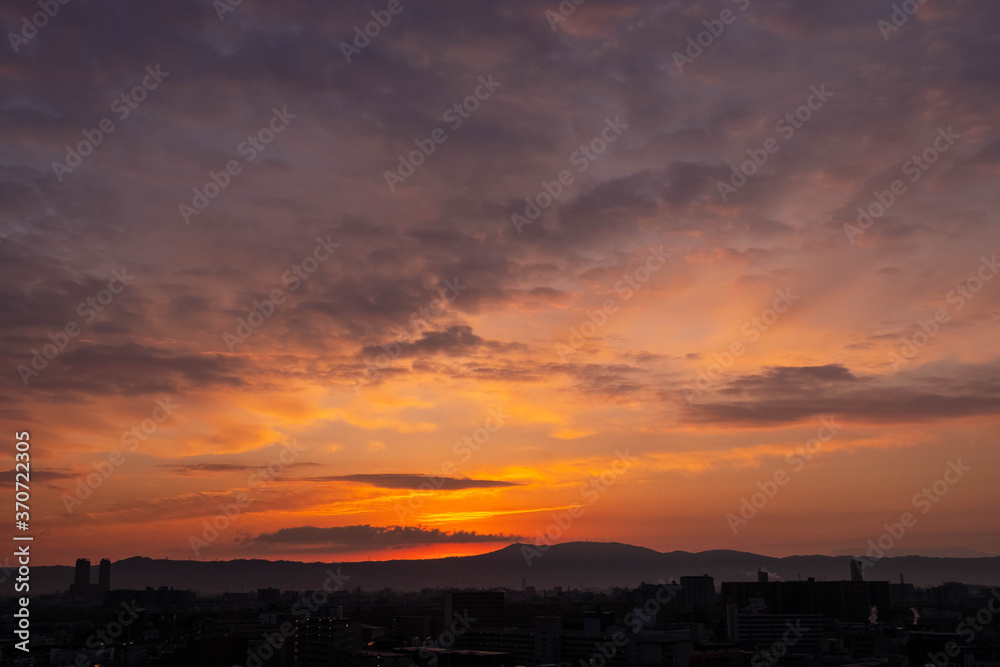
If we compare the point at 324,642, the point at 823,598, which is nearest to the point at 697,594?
the point at 823,598

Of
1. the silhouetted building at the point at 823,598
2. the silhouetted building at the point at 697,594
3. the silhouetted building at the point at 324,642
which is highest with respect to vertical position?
the silhouetted building at the point at 324,642

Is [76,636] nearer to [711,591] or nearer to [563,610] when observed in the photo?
[563,610]

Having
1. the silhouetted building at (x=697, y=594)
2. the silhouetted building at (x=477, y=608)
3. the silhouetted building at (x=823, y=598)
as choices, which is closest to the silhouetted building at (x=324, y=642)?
the silhouetted building at (x=477, y=608)

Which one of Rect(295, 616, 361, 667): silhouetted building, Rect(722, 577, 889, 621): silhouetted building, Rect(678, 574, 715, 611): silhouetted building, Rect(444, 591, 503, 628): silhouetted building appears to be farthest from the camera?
Rect(678, 574, 715, 611): silhouetted building

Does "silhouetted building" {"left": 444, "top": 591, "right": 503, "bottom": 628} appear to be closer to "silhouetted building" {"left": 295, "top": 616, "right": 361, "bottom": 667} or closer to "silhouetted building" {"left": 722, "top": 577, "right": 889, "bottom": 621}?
"silhouetted building" {"left": 722, "top": 577, "right": 889, "bottom": 621}

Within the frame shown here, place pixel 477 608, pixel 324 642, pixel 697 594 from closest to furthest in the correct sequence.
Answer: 1. pixel 324 642
2. pixel 477 608
3. pixel 697 594

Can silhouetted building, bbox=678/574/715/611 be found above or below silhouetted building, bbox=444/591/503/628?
below

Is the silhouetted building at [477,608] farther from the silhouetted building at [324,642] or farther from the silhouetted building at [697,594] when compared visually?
the silhouetted building at [697,594]

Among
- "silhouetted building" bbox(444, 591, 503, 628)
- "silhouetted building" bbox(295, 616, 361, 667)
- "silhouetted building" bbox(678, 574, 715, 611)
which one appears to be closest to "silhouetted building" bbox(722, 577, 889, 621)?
"silhouetted building" bbox(678, 574, 715, 611)

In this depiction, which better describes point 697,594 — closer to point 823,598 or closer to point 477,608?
point 823,598

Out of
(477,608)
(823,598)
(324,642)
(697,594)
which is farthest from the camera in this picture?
(697,594)

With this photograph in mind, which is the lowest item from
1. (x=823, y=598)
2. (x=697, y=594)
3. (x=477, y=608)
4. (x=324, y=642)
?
(x=697, y=594)

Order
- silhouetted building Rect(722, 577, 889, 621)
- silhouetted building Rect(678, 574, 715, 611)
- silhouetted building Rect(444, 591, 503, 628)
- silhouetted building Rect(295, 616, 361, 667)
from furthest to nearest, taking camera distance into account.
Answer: silhouetted building Rect(678, 574, 715, 611) < silhouetted building Rect(722, 577, 889, 621) < silhouetted building Rect(444, 591, 503, 628) < silhouetted building Rect(295, 616, 361, 667)

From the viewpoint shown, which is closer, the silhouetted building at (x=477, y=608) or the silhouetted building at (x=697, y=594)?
the silhouetted building at (x=477, y=608)
